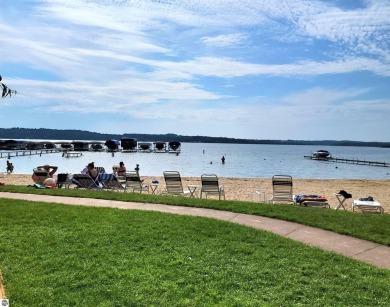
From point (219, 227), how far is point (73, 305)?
3.53m

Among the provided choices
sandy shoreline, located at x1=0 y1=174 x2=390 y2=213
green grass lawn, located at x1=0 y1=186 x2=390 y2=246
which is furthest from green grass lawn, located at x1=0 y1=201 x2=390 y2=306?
sandy shoreline, located at x1=0 y1=174 x2=390 y2=213

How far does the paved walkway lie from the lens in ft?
19.1

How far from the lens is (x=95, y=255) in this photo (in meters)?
5.36

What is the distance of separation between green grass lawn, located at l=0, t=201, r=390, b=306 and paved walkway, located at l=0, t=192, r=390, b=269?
0.47 m

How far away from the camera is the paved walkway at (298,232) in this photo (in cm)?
583

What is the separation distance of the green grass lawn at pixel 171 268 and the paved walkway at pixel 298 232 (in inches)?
18.5

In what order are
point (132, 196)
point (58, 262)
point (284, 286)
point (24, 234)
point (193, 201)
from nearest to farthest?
1. point (284, 286)
2. point (58, 262)
3. point (24, 234)
4. point (193, 201)
5. point (132, 196)

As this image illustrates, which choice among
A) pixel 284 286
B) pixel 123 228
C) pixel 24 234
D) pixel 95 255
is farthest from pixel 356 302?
pixel 24 234

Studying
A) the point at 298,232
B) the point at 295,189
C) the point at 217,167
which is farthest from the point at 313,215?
the point at 217,167

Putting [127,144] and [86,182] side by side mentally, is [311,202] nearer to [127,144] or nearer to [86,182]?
Answer: [86,182]

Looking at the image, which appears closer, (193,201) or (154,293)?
(154,293)

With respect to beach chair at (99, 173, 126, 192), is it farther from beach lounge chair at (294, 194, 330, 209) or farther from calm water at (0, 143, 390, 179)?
calm water at (0, 143, 390, 179)

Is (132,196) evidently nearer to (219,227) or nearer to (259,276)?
(219,227)

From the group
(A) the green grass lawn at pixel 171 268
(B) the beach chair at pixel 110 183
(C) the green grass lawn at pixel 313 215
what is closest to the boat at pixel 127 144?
(B) the beach chair at pixel 110 183
